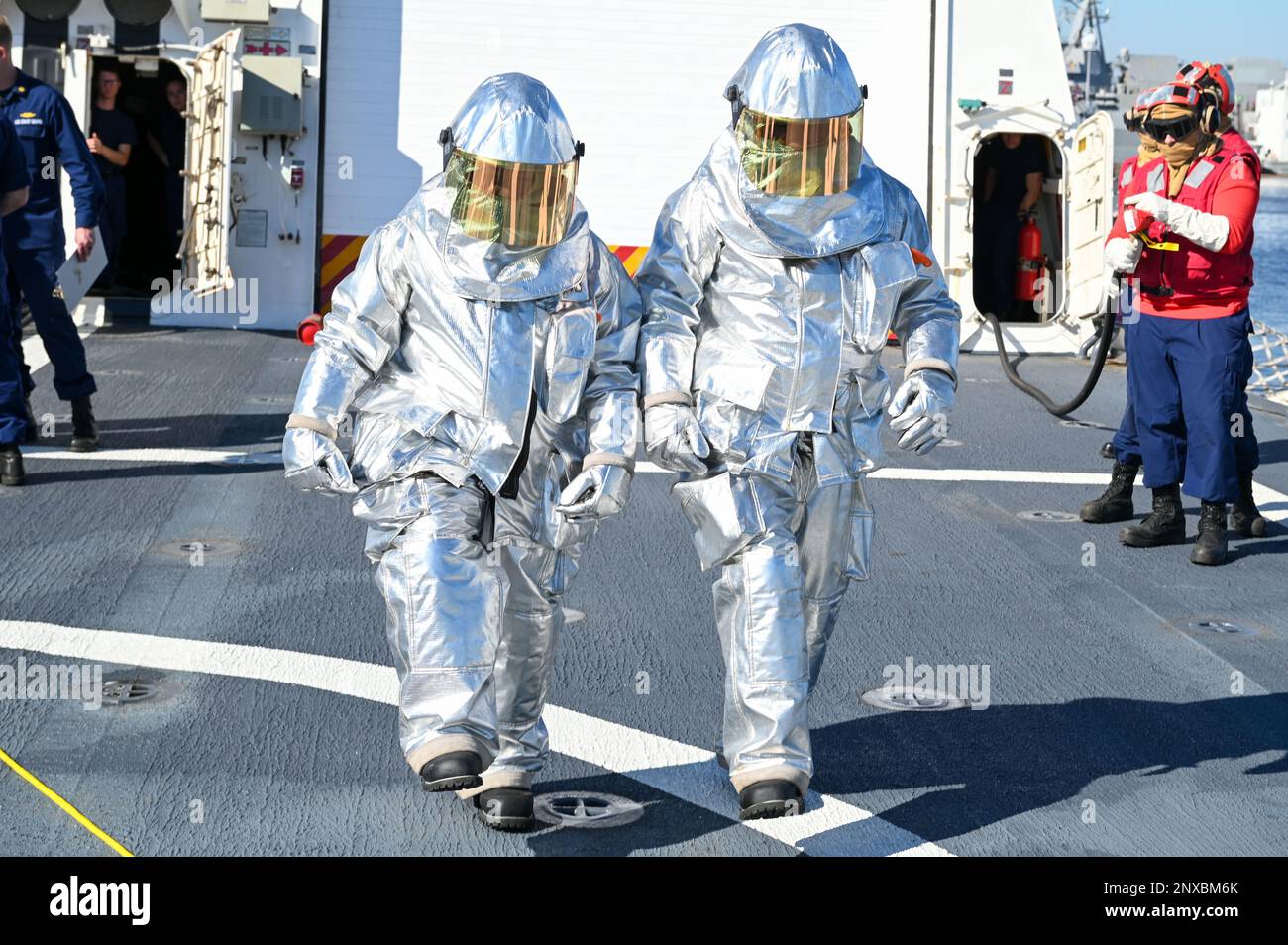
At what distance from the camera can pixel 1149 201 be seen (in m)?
6.76

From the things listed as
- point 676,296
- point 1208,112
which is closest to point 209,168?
point 1208,112

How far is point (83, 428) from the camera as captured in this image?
8109 millimetres

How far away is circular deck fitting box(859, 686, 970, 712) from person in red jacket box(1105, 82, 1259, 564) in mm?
2326

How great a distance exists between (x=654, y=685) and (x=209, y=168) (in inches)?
327

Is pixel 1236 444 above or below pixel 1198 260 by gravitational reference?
below

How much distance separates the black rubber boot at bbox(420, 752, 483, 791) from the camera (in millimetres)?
3584

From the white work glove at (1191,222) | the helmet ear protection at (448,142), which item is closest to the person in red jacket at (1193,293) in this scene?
the white work glove at (1191,222)

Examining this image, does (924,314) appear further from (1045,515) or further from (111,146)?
(111,146)

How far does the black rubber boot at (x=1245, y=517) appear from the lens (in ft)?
24.3

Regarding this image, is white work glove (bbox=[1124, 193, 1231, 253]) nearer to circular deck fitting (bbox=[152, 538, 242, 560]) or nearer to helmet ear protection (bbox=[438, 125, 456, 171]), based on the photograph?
helmet ear protection (bbox=[438, 125, 456, 171])

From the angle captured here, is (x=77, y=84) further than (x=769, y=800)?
Yes

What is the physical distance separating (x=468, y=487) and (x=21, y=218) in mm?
4794

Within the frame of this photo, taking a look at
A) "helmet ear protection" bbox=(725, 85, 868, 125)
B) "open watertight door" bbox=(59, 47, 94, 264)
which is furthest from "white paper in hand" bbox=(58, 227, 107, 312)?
"helmet ear protection" bbox=(725, 85, 868, 125)
